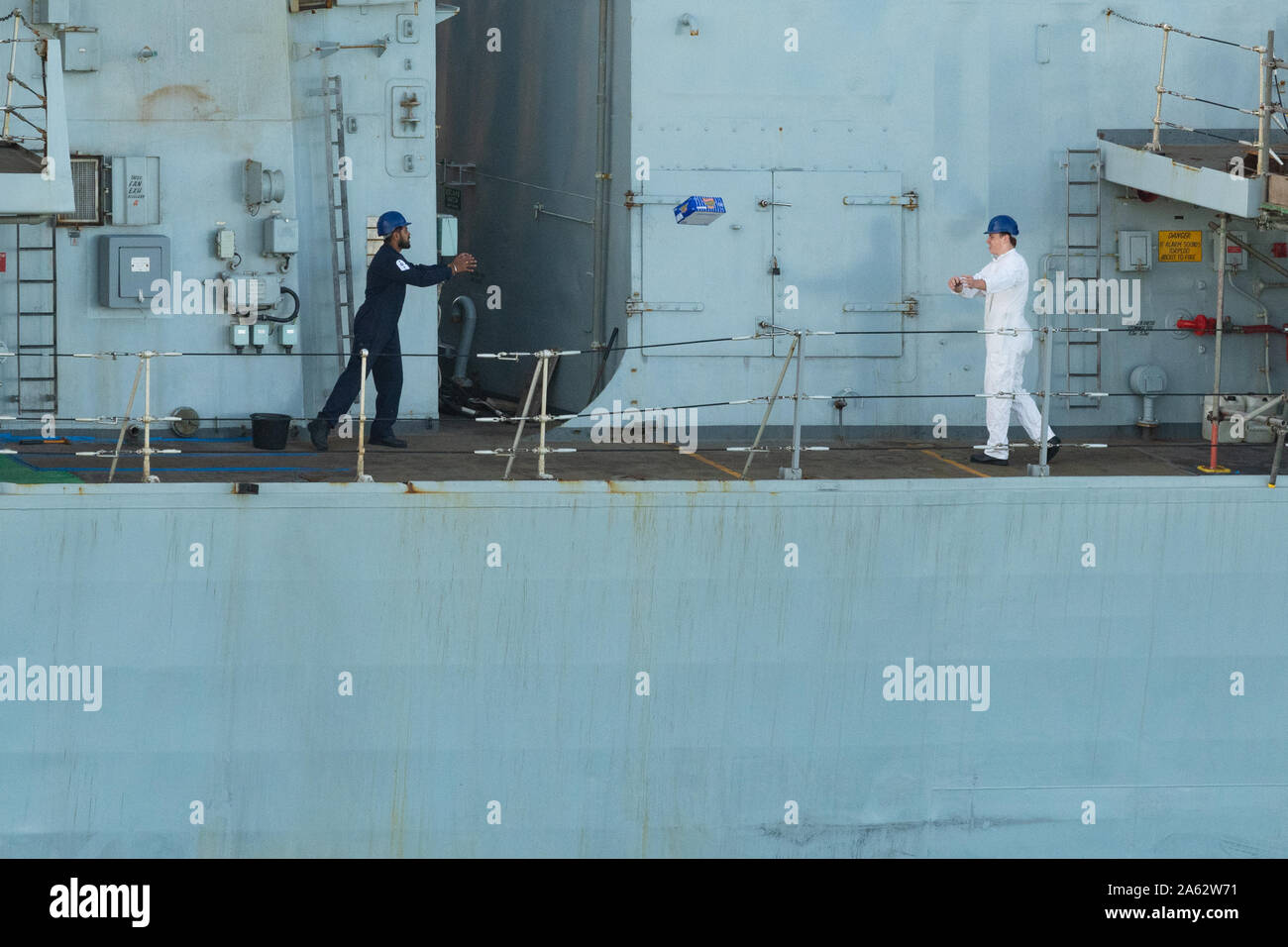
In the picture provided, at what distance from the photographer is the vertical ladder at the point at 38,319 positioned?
10.1 meters

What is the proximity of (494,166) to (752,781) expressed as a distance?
572 cm

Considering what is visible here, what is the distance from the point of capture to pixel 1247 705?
893 centimetres

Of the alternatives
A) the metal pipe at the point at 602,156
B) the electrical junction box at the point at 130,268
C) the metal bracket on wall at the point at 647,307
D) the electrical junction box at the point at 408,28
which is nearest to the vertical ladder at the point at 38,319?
the electrical junction box at the point at 130,268

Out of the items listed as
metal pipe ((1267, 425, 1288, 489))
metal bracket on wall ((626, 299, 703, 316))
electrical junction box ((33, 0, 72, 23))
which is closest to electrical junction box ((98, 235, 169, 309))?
electrical junction box ((33, 0, 72, 23))

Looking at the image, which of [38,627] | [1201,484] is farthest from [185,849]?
[1201,484]

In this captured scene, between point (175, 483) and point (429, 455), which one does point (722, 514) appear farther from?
point (175, 483)

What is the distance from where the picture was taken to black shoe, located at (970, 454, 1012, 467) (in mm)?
9495

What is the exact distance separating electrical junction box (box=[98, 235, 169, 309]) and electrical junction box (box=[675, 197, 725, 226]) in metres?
3.23

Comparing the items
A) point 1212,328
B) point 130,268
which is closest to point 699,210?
point 1212,328

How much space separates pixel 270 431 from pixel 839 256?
3.71 meters

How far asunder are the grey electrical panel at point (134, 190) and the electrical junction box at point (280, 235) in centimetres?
70

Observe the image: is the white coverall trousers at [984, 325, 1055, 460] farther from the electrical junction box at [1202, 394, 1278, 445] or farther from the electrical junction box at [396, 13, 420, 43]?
the electrical junction box at [396, 13, 420, 43]

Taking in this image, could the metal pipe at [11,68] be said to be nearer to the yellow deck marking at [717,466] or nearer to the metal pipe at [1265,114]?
the yellow deck marking at [717,466]
